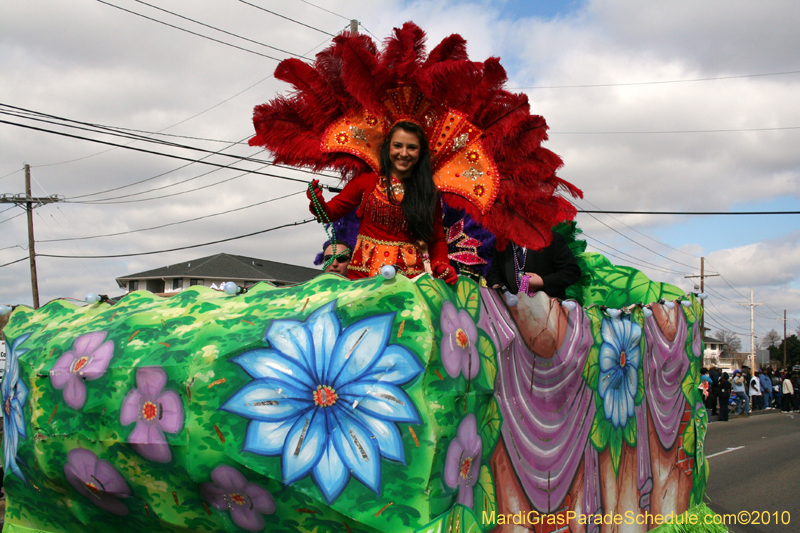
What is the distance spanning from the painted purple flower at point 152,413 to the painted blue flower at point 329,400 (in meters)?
0.21

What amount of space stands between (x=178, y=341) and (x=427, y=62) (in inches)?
61.5

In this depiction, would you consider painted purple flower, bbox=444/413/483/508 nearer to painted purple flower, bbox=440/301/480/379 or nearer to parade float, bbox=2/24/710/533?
parade float, bbox=2/24/710/533

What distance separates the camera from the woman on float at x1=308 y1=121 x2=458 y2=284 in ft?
9.18

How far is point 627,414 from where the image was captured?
353 cm

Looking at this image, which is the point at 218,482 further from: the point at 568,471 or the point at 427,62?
the point at 427,62

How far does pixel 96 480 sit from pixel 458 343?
1310 mm

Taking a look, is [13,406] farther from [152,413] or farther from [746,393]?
[746,393]

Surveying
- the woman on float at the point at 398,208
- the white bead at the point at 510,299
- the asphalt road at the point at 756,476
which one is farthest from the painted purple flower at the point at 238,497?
the asphalt road at the point at 756,476

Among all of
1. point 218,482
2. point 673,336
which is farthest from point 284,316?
point 673,336

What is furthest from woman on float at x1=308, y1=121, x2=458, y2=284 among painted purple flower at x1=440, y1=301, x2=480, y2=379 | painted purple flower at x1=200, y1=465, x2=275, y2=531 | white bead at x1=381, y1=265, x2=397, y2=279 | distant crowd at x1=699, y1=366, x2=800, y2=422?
distant crowd at x1=699, y1=366, x2=800, y2=422

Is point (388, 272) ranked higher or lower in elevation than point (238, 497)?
higher

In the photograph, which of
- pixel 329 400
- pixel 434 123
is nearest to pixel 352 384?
pixel 329 400

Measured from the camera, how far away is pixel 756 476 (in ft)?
26.3

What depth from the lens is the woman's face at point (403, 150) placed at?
9.22ft
